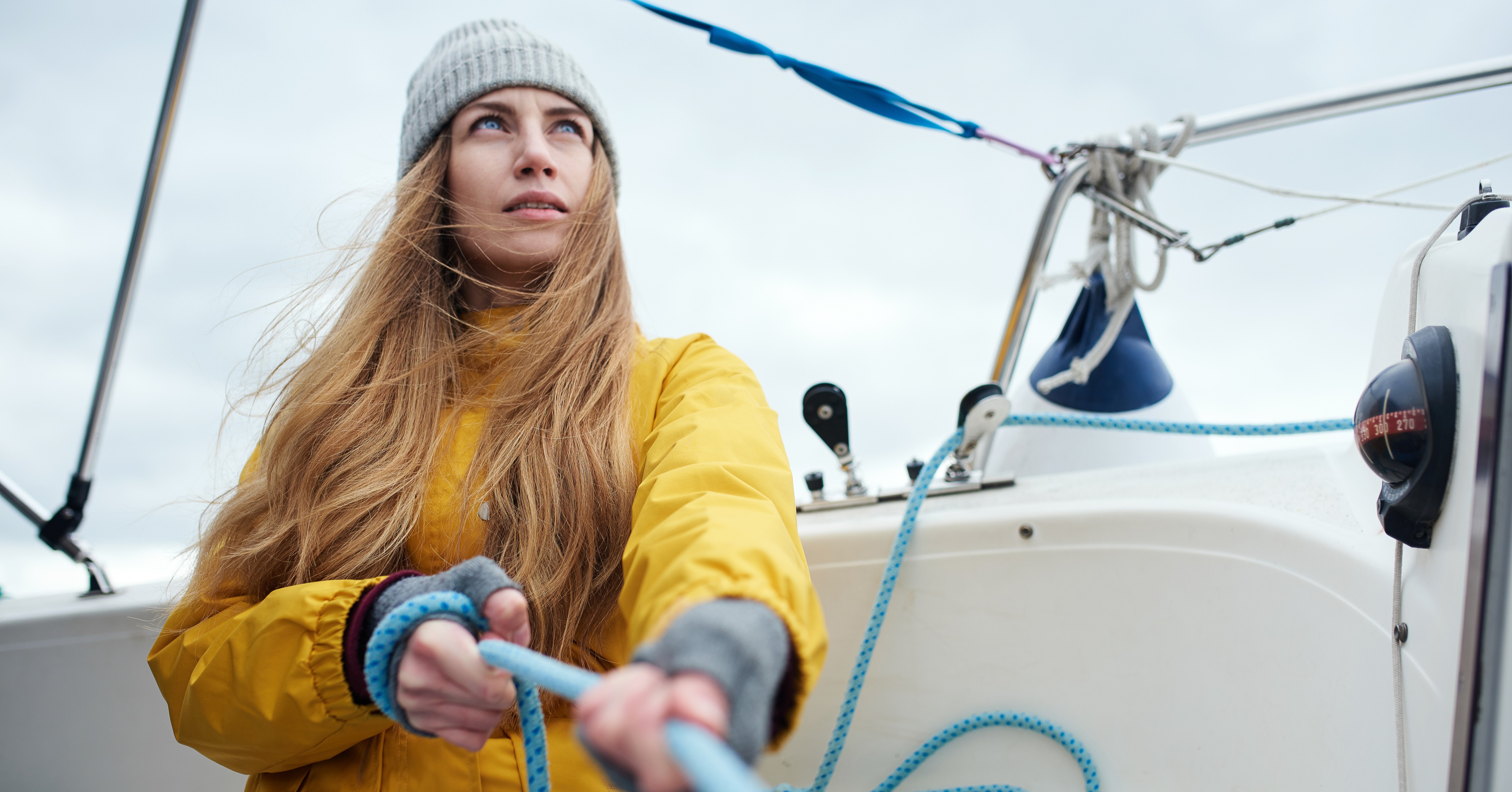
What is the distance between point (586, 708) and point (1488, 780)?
0.38 m

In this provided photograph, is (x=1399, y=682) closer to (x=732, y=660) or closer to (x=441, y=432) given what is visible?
(x=732, y=660)

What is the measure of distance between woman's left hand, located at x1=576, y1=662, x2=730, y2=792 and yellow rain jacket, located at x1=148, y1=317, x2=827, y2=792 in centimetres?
15

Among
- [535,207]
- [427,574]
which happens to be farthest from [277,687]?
[535,207]

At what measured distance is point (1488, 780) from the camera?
338 mm

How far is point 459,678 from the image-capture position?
41 centimetres

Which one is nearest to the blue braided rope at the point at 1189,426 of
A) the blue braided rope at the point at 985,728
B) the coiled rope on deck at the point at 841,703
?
the coiled rope on deck at the point at 841,703

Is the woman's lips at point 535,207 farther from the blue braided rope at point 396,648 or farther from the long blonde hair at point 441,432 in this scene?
the blue braided rope at point 396,648

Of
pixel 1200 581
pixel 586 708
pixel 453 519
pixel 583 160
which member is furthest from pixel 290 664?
pixel 1200 581

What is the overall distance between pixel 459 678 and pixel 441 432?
0.39 metres

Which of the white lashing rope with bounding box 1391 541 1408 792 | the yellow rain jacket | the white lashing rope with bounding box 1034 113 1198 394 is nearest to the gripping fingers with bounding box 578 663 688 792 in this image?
the yellow rain jacket

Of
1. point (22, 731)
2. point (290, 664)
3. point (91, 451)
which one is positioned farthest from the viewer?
point (91, 451)

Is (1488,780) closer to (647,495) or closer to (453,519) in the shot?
(647,495)

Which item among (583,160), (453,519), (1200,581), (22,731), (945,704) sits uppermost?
(583,160)

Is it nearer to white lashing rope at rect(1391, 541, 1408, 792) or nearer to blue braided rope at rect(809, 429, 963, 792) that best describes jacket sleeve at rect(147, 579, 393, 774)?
blue braided rope at rect(809, 429, 963, 792)
